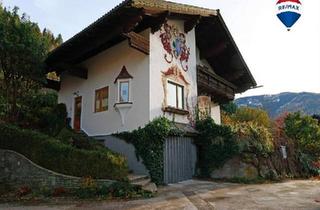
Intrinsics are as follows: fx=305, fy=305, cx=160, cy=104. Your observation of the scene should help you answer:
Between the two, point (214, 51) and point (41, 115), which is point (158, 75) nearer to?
point (214, 51)

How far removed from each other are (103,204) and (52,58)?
10.2 m

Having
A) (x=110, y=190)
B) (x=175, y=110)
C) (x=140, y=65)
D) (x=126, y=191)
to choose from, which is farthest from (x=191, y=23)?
(x=110, y=190)

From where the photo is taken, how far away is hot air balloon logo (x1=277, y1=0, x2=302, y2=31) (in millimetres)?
12531

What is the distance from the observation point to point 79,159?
10.7 meters

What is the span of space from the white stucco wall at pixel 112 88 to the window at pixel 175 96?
165cm

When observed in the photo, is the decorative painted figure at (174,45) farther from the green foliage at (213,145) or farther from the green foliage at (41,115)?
the green foliage at (41,115)

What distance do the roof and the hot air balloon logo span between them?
14.4 ft

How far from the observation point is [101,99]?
15828 mm

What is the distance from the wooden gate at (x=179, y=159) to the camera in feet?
44.6

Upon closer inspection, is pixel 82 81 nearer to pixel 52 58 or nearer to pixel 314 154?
pixel 52 58

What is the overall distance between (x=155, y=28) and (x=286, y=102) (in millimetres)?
133332

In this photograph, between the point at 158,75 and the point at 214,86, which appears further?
the point at 214,86

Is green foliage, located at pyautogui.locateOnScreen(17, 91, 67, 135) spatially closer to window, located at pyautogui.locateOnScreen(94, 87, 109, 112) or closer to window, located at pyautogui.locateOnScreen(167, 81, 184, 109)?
window, located at pyautogui.locateOnScreen(94, 87, 109, 112)

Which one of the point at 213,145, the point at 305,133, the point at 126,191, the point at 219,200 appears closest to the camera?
the point at 219,200
